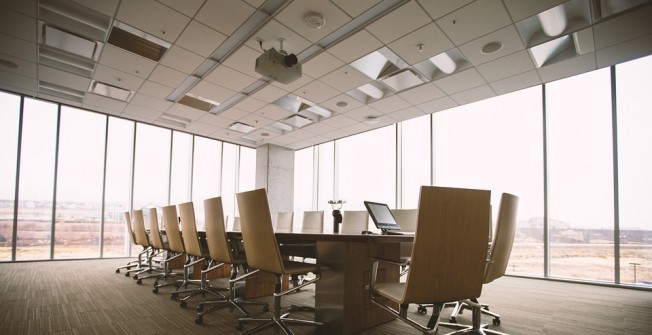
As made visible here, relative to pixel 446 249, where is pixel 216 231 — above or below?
below

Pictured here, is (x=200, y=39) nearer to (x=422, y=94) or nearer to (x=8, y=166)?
(x=422, y=94)

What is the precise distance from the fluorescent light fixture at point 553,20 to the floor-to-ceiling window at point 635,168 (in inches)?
75.3

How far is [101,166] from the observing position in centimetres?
762

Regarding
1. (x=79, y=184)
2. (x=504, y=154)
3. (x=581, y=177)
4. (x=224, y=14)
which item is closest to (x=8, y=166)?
(x=79, y=184)

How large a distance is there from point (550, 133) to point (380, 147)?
3497 mm

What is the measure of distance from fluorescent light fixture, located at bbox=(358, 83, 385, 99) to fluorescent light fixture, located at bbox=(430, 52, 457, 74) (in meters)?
1.18

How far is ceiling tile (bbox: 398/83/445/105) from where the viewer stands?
5.63 meters

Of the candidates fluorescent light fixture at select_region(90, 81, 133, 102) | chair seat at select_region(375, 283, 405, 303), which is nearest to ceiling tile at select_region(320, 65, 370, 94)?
chair seat at select_region(375, 283, 405, 303)

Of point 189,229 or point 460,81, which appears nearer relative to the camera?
point 189,229

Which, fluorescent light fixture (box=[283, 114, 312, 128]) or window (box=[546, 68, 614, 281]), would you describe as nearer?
window (box=[546, 68, 614, 281])

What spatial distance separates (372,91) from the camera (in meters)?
5.98

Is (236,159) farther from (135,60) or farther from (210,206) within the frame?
(210,206)

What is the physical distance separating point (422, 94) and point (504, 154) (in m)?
2.00

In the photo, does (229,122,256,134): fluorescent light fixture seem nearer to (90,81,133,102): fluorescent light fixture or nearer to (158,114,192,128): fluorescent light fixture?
(158,114,192,128): fluorescent light fixture
